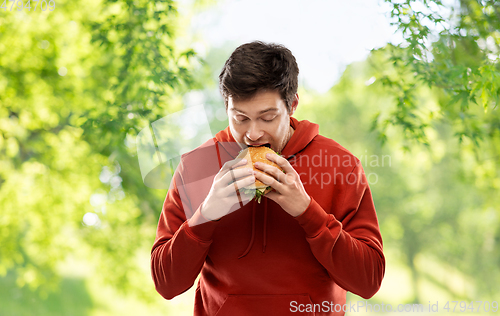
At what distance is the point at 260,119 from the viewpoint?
1.68m

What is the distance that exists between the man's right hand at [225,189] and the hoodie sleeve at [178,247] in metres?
0.06

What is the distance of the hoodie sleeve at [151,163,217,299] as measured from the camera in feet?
5.21

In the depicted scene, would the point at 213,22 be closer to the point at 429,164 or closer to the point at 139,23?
the point at 139,23

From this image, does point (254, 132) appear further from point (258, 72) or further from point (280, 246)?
point (280, 246)

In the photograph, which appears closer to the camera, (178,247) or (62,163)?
(178,247)

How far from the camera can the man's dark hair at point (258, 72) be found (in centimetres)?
161

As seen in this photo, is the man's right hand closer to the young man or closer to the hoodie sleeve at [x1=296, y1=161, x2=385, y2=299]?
the young man

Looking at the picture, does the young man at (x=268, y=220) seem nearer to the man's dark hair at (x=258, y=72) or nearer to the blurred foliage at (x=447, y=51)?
the man's dark hair at (x=258, y=72)

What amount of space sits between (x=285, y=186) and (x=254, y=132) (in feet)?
1.05

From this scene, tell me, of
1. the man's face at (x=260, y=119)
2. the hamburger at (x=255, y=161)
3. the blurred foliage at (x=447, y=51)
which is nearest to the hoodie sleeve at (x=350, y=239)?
the hamburger at (x=255, y=161)

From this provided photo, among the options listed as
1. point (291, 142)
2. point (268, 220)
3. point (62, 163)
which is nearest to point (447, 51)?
point (291, 142)

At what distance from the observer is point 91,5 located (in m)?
6.17

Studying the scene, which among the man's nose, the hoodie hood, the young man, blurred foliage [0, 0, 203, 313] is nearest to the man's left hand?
the young man

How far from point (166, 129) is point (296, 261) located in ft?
7.59
